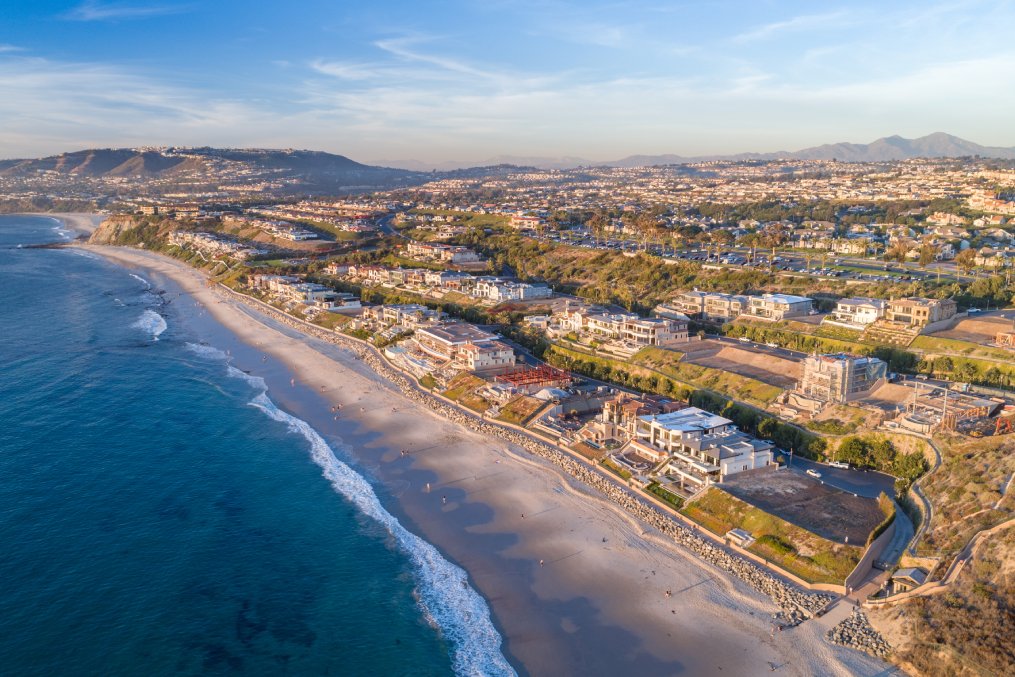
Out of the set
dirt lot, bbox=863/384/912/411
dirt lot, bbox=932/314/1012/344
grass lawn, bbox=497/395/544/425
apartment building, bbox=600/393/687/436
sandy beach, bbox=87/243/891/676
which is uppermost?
dirt lot, bbox=932/314/1012/344

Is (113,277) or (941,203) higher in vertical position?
(941,203)

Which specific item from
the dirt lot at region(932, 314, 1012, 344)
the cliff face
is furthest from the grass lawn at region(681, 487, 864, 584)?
the cliff face

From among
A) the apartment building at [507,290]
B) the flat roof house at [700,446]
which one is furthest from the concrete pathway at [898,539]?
the apartment building at [507,290]

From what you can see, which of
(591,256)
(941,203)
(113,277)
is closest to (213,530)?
(591,256)

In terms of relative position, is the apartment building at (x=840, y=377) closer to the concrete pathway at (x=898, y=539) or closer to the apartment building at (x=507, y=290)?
the concrete pathway at (x=898, y=539)

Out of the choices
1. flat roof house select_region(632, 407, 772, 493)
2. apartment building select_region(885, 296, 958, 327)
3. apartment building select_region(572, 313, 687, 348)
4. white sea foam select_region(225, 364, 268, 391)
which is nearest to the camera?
flat roof house select_region(632, 407, 772, 493)

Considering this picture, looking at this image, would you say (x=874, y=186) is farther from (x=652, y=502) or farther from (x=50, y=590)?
(x=50, y=590)

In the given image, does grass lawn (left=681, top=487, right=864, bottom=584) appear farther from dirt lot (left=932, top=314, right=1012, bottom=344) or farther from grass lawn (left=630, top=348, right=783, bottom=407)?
dirt lot (left=932, top=314, right=1012, bottom=344)
